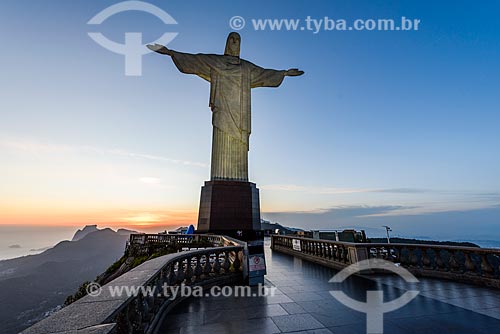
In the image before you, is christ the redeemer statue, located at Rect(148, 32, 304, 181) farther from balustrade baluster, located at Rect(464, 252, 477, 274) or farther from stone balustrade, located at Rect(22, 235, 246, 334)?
balustrade baluster, located at Rect(464, 252, 477, 274)

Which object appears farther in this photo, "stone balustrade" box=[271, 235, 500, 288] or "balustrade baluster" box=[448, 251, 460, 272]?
"balustrade baluster" box=[448, 251, 460, 272]

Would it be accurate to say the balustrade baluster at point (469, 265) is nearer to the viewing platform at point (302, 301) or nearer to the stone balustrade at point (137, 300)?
the viewing platform at point (302, 301)

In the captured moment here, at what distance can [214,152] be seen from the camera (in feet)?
69.2

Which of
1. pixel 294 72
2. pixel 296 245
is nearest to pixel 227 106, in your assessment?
pixel 294 72

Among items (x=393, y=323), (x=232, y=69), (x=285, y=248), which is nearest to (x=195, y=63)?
(x=232, y=69)

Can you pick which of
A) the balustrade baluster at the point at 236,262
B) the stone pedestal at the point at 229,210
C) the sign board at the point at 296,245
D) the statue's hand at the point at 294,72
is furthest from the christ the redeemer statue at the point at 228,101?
the balustrade baluster at the point at 236,262

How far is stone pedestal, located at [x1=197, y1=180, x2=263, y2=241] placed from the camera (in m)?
18.9

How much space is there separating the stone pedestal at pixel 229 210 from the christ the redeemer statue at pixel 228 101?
1.11m

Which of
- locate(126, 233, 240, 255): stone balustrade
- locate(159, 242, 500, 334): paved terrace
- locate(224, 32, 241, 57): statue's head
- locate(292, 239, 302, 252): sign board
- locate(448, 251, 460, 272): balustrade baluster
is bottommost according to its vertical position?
locate(126, 233, 240, 255): stone balustrade

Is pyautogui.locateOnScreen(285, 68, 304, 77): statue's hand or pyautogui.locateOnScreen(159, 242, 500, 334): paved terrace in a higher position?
pyautogui.locateOnScreen(285, 68, 304, 77): statue's hand

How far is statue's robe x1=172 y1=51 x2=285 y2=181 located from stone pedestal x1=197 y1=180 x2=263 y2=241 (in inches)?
44.3

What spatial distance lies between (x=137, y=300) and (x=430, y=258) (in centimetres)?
883

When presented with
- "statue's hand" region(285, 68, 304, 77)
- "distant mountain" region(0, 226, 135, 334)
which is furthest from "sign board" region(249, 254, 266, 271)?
"distant mountain" region(0, 226, 135, 334)

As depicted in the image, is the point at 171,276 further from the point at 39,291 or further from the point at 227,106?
the point at 39,291
